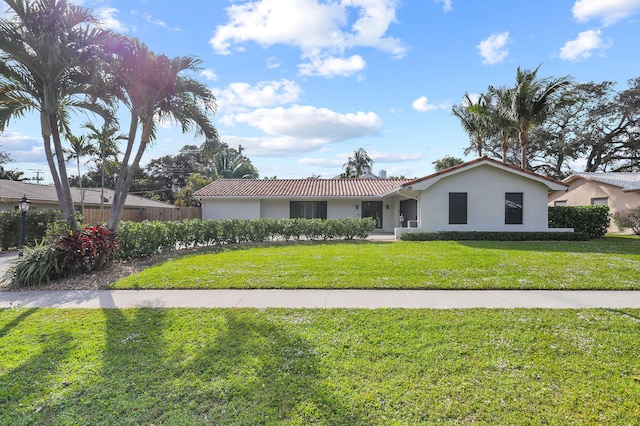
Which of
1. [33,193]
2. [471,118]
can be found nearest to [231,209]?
[33,193]

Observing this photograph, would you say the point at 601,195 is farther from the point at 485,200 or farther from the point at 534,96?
the point at 485,200

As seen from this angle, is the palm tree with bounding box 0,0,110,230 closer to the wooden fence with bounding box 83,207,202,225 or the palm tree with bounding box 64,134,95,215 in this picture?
the palm tree with bounding box 64,134,95,215

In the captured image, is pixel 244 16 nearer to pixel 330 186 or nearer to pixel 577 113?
pixel 330 186

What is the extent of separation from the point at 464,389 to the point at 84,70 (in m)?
10.4

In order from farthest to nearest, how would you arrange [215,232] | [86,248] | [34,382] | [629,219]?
1. [629,219]
2. [215,232]
3. [86,248]
4. [34,382]

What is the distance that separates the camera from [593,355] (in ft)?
12.4

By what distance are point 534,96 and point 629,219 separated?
27.6 ft

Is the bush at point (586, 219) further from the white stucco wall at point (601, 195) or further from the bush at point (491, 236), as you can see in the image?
the white stucco wall at point (601, 195)

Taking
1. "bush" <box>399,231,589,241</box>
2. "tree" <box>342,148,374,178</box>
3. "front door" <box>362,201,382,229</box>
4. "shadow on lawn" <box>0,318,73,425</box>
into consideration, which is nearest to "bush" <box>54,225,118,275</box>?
"shadow on lawn" <box>0,318,73,425</box>

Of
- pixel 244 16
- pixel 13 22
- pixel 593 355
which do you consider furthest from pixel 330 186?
pixel 593 355

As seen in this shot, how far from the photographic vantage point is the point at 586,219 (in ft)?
54.9

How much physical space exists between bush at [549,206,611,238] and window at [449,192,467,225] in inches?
206

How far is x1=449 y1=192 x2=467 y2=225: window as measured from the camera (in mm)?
16422

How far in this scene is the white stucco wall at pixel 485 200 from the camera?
640 inches
